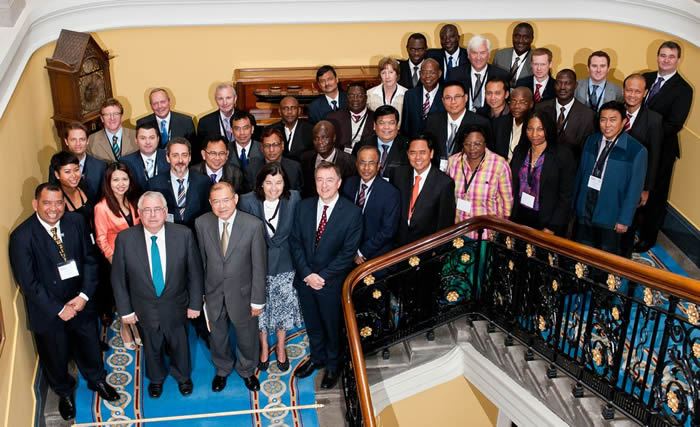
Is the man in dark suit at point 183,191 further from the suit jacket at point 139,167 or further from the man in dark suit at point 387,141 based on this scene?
the man in dark suit at point 387,141

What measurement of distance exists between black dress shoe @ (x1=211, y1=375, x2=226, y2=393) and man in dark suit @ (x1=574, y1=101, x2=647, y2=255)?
320 cm

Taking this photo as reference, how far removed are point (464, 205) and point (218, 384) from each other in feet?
7.80

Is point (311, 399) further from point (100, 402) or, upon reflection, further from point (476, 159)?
point (476, 159)

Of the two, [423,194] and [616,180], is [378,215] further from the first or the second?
[616,180]

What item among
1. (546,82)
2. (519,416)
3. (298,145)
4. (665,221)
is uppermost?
(546,82)

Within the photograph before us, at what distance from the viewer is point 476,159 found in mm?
6336

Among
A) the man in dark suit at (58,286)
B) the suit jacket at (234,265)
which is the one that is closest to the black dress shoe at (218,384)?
the suit jacket at (234,265)

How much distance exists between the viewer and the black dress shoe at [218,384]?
6320 millimetres

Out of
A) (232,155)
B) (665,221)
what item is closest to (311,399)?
(232,155)

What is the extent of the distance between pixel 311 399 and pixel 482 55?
3.61m

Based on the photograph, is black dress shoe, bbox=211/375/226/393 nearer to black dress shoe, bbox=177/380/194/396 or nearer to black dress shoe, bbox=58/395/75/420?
black dress shoe, bbox=177/380/194/396

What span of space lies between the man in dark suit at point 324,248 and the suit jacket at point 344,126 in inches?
50.2

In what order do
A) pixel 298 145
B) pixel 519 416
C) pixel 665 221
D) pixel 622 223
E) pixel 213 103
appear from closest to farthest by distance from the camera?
pixel 519 416 < pixel 622 223 < pixel 298 145 < pixel 665 221 < pixel 213 103

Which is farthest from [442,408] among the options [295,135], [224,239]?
[295,135]
